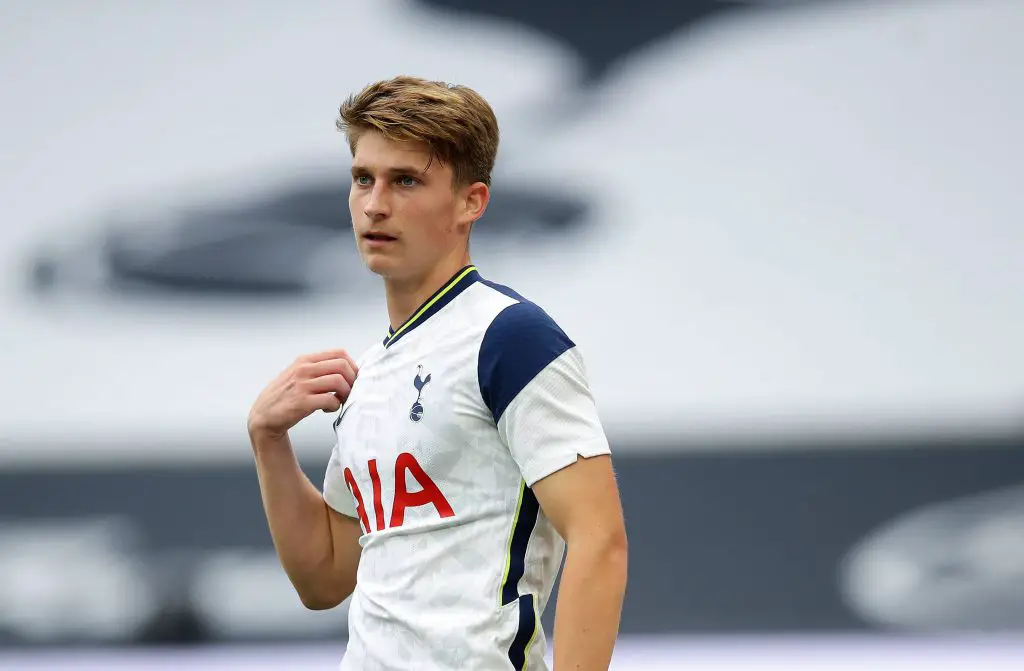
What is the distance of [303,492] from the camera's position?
58.9 inches

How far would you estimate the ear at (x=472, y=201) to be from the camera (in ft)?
4.53

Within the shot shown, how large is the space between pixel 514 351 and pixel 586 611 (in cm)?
27

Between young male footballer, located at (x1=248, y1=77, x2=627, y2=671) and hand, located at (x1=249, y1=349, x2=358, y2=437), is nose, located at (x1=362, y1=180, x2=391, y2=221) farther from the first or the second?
hand, located at (x1=249, y1=349, x2=358, y2=437)

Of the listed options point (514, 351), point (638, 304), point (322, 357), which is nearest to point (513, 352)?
point (514, 351)

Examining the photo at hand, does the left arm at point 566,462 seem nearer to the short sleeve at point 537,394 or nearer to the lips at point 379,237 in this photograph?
the short sleeve at point 537,394

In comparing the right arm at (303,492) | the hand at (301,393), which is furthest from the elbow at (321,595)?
the hand at (301,393)

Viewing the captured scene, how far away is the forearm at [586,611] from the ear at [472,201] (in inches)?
16.3

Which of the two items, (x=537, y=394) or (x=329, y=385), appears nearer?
(x=537, y=394)

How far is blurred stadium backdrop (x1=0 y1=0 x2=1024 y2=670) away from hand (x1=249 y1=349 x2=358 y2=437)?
2.57 meters

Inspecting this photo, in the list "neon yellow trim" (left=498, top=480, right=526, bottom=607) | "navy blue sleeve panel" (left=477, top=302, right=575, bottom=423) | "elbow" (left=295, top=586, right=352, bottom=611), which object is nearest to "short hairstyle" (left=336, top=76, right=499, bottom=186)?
"navy blue sleeve panel" (left=477, top=302, right=575, bottom=423)

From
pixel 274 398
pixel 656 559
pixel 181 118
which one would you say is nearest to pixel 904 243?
pixel 656 559

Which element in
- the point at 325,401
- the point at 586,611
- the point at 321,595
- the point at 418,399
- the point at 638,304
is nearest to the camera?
the point at 586,611

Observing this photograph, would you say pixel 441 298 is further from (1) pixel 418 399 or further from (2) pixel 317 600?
(2) pixel 317 600

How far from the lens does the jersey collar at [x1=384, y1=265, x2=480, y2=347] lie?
A: 137 cm
